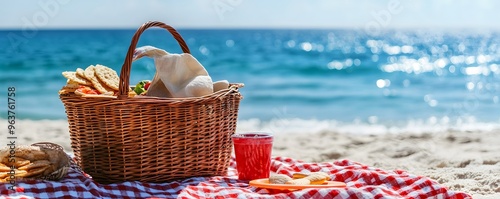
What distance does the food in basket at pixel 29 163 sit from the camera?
295 cm

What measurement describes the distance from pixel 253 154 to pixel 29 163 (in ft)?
3.16

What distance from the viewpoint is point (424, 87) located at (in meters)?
12.4

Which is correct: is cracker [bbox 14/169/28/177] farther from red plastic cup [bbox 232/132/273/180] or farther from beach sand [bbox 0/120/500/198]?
beach sand [bbox 0/120/500/198]

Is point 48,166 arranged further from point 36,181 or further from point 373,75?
point 373,75

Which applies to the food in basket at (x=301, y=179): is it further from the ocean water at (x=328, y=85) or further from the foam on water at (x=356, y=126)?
the ocean water at (x=328, y=85)

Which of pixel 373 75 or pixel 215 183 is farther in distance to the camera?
pixel 373 75

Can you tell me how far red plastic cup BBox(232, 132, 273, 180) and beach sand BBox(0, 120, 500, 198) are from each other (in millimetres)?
920

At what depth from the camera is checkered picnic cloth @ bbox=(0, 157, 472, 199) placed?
2.80m

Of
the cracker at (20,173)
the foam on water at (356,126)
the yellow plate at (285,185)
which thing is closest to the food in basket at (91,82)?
the cracker at (20,173)

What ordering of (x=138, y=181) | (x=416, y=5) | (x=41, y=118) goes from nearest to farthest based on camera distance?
1. (x=138, y=181)
2. (x=41, y=118)
3. (x=416, y=5)

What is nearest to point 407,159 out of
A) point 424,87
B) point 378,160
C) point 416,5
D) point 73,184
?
point 378,160

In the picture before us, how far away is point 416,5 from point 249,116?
1464cm

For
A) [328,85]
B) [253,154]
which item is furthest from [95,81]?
[328,85]

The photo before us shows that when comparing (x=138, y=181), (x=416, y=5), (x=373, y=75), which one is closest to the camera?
(x=138, y=181)
